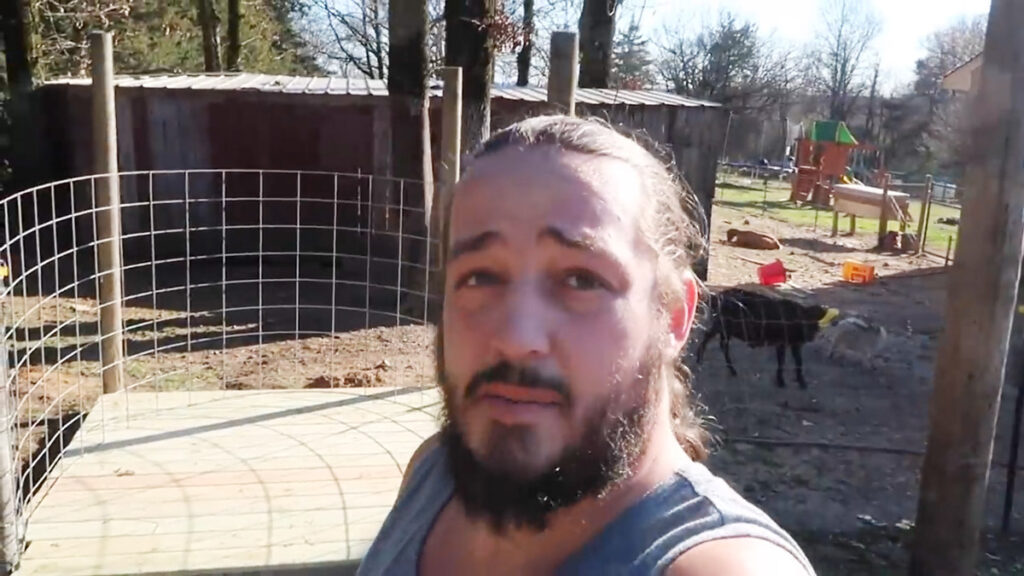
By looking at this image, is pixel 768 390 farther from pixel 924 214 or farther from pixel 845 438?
pixel 924 214

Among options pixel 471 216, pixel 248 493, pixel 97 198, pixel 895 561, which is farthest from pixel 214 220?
pixel 471 216

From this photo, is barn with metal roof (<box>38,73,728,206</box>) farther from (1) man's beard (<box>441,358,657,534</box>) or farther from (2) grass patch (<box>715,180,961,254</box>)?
(1) man's beard (<box>441,358,657,534</box>)

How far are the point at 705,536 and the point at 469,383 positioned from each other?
323mm

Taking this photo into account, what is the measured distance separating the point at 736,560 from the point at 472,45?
6.57m

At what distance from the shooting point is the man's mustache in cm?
108

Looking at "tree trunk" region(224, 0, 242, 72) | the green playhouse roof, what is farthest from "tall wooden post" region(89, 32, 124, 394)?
the green playhouse roof

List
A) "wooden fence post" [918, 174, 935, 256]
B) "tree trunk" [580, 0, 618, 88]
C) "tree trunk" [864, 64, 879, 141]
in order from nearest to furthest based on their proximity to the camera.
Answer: "tree trunk" [580, 0, 618, 88] → "wooden fence post" [918, 174, 935, 256] → "tree trunk" [864, 64, 879, 141]

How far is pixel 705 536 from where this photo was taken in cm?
102

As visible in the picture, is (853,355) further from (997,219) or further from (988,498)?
(997,219)

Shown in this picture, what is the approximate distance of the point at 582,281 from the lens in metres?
1.12

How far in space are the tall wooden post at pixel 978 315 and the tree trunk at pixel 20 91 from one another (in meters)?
9.93

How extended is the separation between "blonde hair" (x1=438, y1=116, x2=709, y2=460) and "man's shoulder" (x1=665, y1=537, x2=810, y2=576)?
334mm

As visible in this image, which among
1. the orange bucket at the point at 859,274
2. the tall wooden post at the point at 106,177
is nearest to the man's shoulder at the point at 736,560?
the tall wooden post at the point at 106,177

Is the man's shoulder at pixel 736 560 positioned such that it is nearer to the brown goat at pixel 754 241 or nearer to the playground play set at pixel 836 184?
the brown goat at pixel 754 241
